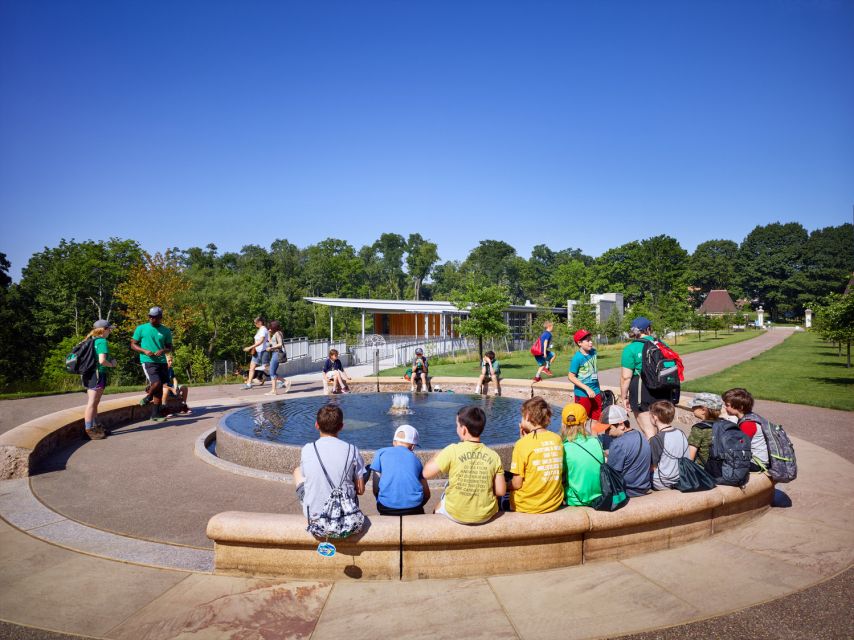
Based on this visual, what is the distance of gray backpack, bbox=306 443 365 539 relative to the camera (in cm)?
390

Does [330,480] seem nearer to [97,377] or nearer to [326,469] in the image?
[326,469]

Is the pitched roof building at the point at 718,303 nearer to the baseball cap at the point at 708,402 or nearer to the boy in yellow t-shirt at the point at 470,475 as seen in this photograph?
the baseball cap at the point at 708,402

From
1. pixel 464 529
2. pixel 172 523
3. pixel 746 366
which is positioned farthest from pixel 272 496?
pixel 746 366

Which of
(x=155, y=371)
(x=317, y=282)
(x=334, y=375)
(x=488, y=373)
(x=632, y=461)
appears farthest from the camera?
(x=317, y=282)

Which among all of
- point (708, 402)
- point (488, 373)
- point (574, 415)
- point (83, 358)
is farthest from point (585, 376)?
point (83, 358)

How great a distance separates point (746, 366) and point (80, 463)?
25.7 meters

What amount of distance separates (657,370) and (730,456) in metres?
1.89

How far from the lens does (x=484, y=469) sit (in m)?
4.21

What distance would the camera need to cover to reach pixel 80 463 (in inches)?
293

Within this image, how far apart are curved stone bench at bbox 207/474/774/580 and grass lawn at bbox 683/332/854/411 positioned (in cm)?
1130

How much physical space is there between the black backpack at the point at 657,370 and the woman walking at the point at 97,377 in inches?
295

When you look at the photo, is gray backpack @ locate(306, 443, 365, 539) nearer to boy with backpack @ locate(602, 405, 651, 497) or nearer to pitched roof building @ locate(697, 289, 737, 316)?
boy with backpack @ locate(602, 405, 651, 497)

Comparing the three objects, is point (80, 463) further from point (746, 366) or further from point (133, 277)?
point (133, 277)

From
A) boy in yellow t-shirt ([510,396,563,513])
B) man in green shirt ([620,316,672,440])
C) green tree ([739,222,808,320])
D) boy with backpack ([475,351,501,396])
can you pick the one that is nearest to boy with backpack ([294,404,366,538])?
boy in yellow t-shirt ([510,396,563,513])
